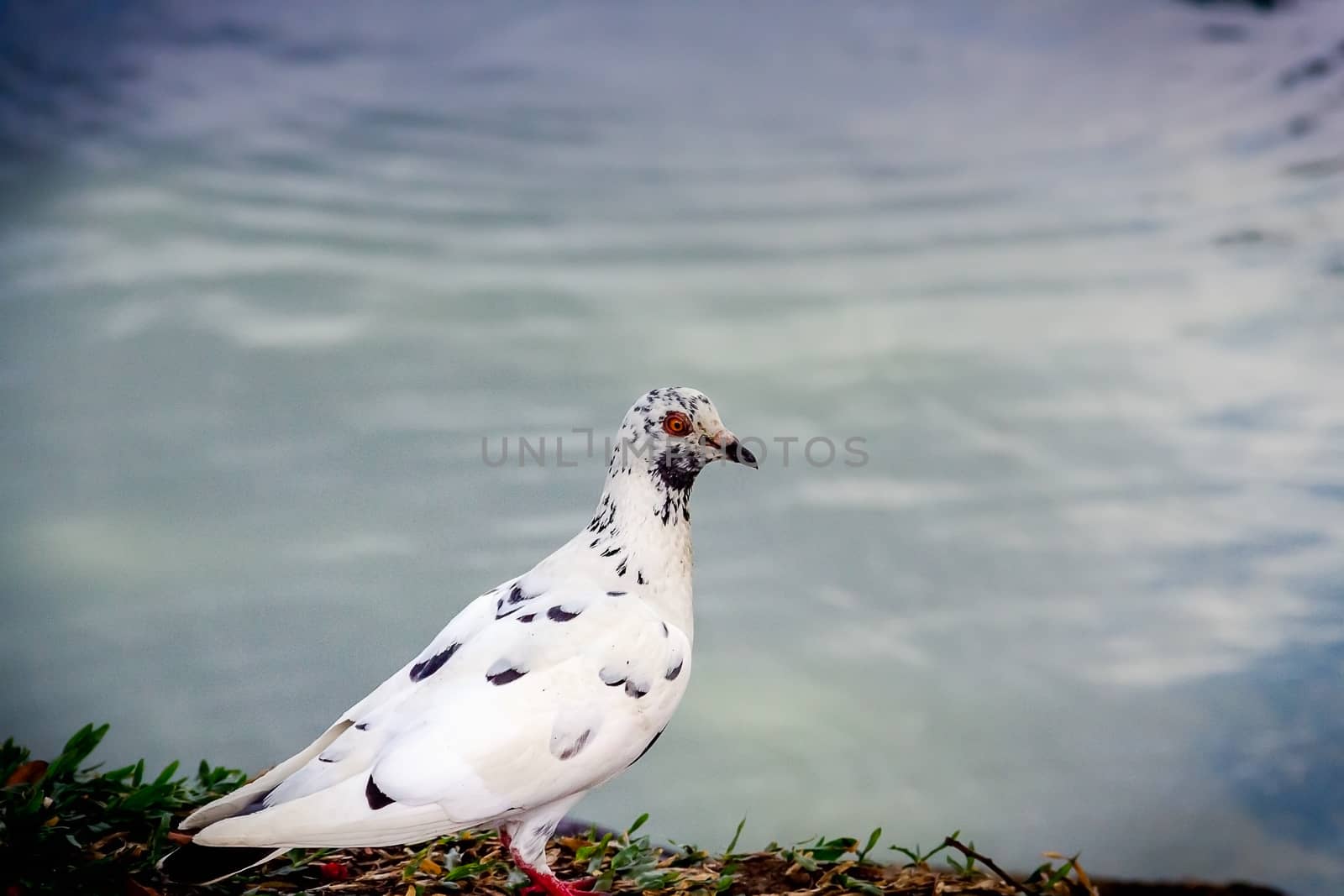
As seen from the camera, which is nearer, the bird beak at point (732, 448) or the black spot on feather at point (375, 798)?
the black spot on feather at point (375, 798)

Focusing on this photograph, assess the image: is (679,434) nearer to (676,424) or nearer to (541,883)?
(676,424)

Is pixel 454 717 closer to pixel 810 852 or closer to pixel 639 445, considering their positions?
pixel 639 445

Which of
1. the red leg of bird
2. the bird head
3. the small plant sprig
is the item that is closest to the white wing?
the red leg of bird

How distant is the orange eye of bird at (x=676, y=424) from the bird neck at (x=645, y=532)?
145mm

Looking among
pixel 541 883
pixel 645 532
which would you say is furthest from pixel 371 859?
pixel 645 532

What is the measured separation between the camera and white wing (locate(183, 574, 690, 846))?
12.4 ft

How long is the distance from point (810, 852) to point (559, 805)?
1.53 metres

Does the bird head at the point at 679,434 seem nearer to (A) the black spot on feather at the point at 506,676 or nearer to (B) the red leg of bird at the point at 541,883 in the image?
(A) the black spot on feather at the point at 506,676

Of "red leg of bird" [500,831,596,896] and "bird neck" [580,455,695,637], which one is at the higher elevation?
"bird neck" [580,455,695,637]

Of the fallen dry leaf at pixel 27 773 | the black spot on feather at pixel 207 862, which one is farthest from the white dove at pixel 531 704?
the fallen dry leaf at pixel 27 773

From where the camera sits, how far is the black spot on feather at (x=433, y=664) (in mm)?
4238

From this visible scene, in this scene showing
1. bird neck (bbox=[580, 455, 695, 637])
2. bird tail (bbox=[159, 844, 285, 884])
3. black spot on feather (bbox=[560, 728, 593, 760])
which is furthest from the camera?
bird neck (bbox=[580, 455, 695, 637])

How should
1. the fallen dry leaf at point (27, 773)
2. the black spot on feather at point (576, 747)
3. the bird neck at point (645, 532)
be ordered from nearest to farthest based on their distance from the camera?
the black spot on feather at point (576, 747) → the bird neck at point (645, 532) → the fallen dry leaf at point (27, 773)

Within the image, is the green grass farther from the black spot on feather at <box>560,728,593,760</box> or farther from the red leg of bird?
the black spot on feather at <box>560,728,593,760</box>
